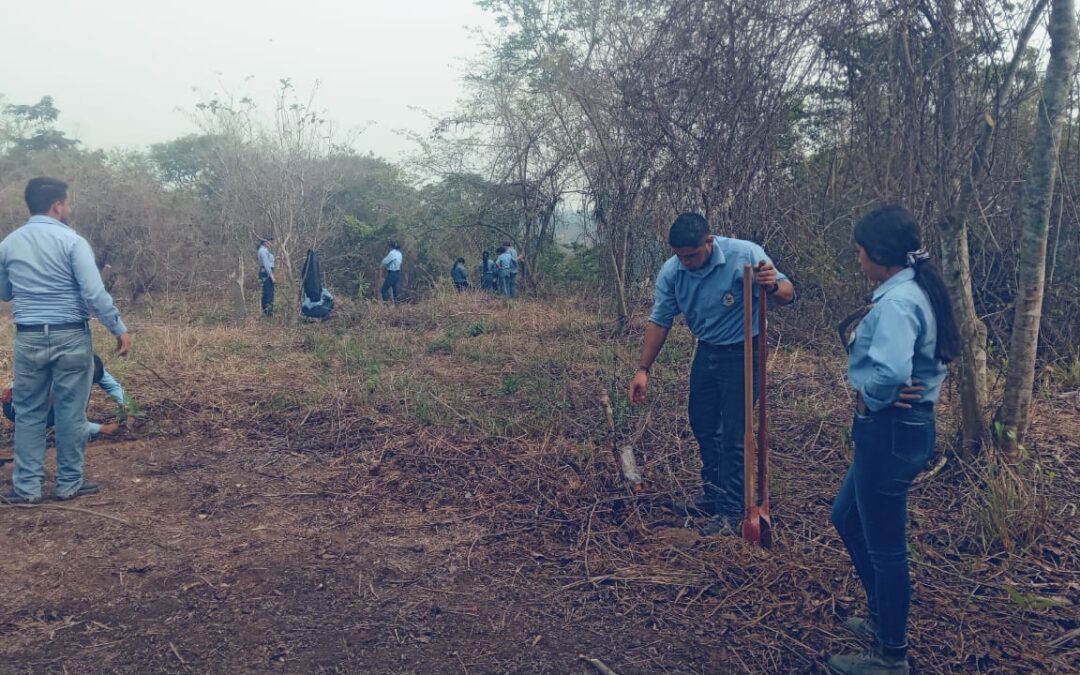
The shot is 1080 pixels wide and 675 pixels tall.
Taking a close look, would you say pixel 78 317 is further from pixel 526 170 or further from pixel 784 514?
pixel 526 170

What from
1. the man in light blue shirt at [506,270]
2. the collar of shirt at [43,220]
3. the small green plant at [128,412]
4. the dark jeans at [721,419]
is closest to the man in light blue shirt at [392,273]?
the man in light blue shirt at [506,270]

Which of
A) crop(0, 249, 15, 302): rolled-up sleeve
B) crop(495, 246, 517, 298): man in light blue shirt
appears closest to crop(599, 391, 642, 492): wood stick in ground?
crop(0, 249, 15, 302): rolled-up sleeve

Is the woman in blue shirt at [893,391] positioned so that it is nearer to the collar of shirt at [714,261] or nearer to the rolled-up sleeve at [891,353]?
the rolled-up sleeve at [891,353]

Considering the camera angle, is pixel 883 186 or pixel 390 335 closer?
pixel 883 186

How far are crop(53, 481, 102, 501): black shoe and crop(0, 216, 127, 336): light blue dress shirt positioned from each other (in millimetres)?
932

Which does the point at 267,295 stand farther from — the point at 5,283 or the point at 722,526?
the point at 722,526

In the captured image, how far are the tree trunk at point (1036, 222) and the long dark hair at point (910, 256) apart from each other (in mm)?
1620

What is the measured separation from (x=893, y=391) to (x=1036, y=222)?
1954mm

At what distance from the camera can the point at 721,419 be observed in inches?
149

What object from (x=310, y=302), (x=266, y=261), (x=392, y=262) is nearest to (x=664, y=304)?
(x=310, y=302)

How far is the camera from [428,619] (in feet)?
9.96

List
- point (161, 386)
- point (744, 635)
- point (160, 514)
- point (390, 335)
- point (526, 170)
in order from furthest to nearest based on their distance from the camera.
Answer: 1. point (526, 170)
2. point (390, 335)
3. point (161, 386)
4. point (160, 514)
5. point (744, 635)

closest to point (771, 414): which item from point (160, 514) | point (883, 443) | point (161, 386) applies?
point (883, 443)

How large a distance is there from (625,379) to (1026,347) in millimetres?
3422
